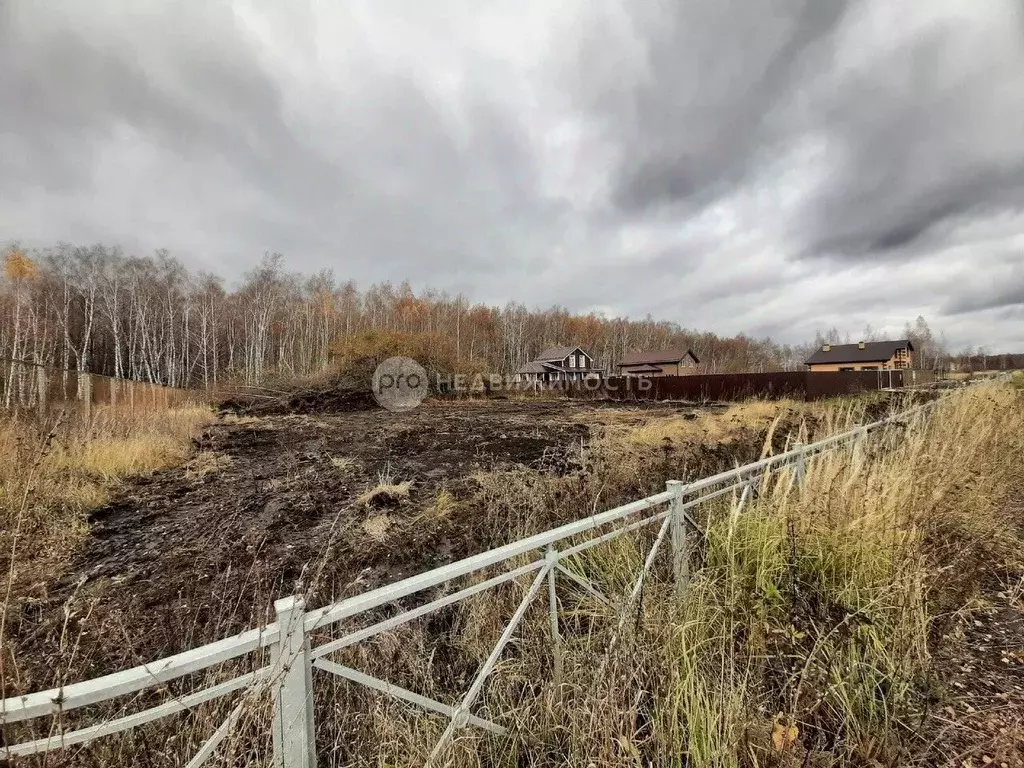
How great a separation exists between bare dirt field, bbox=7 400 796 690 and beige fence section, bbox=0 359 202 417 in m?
2.48

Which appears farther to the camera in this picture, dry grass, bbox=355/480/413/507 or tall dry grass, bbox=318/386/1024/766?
dry grass, bbox=355/480/413/507

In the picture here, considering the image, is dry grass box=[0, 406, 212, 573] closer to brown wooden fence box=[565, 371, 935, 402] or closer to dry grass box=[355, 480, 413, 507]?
dry grass box=[355, 480, 413, 507]

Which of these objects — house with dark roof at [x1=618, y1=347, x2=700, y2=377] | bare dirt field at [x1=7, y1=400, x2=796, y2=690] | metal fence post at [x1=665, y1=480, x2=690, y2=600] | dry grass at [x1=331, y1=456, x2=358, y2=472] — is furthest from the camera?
house with dark roof at [x1=618, y1=347, x2=700, y2=377]

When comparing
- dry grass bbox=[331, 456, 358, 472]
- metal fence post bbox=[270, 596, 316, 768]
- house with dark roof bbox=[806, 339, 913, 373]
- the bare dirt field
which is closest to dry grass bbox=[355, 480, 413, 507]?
the bare dirt field

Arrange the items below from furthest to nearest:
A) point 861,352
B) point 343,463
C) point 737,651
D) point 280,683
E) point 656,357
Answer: point 656,357, point 861,352, point 343,463, point 737,651, point 280,683

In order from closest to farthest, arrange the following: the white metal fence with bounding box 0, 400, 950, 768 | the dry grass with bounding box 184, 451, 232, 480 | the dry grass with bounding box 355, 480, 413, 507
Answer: the white metal fence with bounding box 0, 400, 950, 768, the dry grass with bounding box 355, 480, 413, 507, the dry grass with bounding box 184, 451, 232, 480

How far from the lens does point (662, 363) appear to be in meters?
46.1

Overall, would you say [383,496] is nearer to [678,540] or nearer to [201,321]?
[678,540]

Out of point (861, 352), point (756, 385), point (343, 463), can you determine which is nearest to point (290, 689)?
point (343, 463)

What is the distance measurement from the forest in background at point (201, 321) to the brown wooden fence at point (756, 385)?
9.51 metres

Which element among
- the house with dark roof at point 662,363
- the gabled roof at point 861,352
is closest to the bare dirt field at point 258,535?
the house with dark roof at point 662,363

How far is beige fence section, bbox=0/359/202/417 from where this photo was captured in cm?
687

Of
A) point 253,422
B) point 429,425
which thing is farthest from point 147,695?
point 253,422

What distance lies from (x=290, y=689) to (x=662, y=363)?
4812 cm
